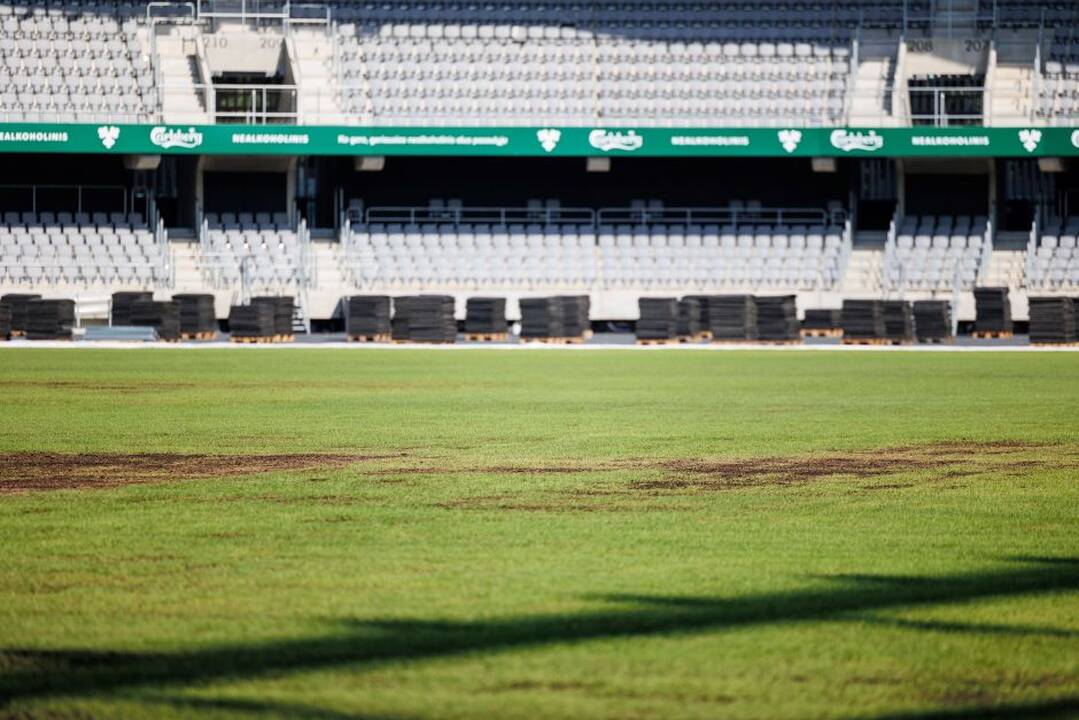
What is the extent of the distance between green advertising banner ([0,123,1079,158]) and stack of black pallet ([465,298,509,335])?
6830mm

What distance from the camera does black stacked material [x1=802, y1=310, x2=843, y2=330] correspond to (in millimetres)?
44594

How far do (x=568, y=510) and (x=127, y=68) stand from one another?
43.0 meters

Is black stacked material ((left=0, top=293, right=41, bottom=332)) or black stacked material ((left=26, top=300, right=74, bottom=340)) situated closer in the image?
black stacked material ((left=26, top=300, right=74, bottom=340))

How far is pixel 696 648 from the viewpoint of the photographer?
593 cm

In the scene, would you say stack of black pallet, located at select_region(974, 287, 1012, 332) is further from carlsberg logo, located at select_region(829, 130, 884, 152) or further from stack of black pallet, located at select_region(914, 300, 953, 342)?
carlsberg logo, located at select_region(829, 130, 884, 152)

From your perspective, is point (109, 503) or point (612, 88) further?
point (612, 88)

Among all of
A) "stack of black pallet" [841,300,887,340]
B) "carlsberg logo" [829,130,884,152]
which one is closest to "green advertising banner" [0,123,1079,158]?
"carlsberg logo" [829,130,884,152]

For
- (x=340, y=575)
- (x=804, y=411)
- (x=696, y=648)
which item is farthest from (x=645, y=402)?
(x=696, y=648)

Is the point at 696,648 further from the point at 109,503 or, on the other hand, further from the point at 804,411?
the point at 804,411

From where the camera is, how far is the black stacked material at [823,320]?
44.6 meters

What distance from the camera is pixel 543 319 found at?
136 feet

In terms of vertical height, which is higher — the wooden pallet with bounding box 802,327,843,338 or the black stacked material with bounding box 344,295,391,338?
the black stacked material with bounding box 344,295,391,338

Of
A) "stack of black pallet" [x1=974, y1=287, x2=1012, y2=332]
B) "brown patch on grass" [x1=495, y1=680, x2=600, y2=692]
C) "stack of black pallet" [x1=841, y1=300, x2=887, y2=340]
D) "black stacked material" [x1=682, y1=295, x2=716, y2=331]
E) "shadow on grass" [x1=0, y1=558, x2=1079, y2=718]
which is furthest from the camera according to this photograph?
"stack of black pallet" [x1=974, y1=287, x2=1012, y2=332]

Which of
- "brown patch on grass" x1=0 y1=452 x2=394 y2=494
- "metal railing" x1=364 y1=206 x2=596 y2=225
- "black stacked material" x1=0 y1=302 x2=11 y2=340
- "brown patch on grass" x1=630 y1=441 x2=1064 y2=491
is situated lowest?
"brown patch on grass" x1=630 y1=441 x2=1064 y2=491
